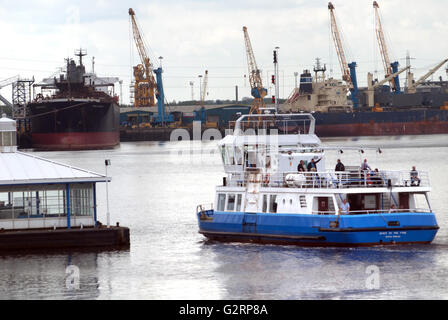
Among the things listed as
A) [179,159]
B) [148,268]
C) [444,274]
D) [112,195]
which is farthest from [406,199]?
[179,159]

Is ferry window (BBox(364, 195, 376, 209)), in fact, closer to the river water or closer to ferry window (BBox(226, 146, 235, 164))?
the river water

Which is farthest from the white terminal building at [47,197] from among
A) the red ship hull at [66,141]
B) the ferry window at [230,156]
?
the red ship hull at [66,141]

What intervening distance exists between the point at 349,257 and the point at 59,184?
1447 cm

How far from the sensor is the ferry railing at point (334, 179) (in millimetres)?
42156

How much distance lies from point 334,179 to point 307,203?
68.3 inches

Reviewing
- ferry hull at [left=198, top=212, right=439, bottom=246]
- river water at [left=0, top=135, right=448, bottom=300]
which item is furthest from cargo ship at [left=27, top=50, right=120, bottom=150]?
ferry hull at [left=198, top=212, right=439, bottom=246]

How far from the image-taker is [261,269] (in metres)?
38.7

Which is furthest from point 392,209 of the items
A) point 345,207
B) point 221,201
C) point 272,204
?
point 221,201

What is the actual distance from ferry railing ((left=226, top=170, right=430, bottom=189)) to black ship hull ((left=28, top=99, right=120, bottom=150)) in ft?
412

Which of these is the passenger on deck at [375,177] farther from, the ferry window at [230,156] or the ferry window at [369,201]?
the ferry window at [230,156]

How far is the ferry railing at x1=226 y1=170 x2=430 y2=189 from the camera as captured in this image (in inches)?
1660
